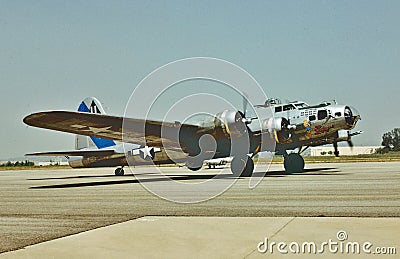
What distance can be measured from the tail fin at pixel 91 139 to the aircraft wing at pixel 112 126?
731 centimetres

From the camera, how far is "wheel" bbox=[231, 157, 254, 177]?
1147 inches

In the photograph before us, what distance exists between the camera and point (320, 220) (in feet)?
34.2

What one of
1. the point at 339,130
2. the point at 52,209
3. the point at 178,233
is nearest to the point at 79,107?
the point at 339,130

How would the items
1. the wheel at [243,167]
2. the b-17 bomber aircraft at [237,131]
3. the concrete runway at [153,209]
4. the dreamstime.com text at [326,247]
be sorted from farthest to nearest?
the wheel at [243,167], the b-17 bomber aircraft at [237,131], the concrete runway at [153,209], the dreamstime.com text at [326,247]

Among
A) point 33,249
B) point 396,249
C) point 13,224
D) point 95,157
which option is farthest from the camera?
point 95,157

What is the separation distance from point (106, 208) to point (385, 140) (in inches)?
7177

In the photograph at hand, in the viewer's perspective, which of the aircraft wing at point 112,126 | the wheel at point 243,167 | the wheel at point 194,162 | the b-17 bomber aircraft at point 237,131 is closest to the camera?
the aircraft wing at point 112,126

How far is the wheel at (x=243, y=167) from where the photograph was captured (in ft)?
95.6

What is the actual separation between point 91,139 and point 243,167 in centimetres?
1569

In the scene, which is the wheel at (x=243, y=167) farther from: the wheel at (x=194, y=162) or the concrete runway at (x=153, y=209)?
the concrete runway at (x=153, y=209)

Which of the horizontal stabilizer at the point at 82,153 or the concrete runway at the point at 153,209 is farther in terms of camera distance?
the horizontal stabilizer at the point at 82,153

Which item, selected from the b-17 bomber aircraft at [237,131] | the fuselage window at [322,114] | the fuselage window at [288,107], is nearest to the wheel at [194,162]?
the b-17 bomber aircraft at [237,131]

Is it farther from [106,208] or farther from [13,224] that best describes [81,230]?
[106,208]

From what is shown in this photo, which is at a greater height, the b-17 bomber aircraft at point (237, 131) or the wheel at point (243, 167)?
the b-17 bomber aircraft at point (237, 131)
